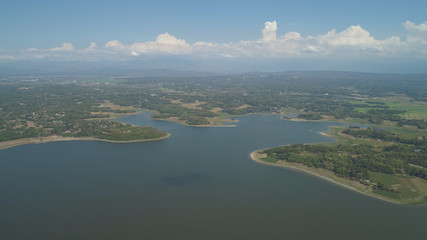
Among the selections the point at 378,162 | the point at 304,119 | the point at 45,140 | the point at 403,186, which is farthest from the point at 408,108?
the point at 45,140

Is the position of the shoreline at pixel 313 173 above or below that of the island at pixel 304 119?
below

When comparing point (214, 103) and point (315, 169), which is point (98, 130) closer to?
point (315, 169)

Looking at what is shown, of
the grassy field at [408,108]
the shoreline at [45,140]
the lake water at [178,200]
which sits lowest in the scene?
the lake water at [178,200]

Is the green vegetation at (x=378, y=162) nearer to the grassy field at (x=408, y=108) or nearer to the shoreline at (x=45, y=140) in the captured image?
the shoreline at (x=45, y=140)

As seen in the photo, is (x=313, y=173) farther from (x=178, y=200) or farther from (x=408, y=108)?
(x=408, y=108)

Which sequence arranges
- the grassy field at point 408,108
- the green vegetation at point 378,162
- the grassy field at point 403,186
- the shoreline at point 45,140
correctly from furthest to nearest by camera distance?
the grassy field at point 408,108 < the shoreline at point 45,140 < the green vegetation at point 378,162 < the grassy field at point 403,186

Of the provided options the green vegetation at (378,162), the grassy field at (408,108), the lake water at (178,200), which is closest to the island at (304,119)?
the green vegetation at (378,162)

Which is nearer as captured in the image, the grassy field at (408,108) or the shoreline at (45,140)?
the shoreline at (45,140)

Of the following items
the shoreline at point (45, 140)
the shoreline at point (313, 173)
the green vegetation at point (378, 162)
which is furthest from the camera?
the shoreline at point (45, 140)
